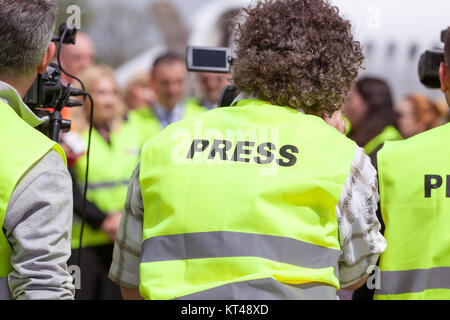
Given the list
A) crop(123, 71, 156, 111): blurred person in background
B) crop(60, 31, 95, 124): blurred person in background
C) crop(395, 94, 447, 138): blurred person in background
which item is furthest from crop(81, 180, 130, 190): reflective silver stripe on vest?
crop(395, 94, 447, 138): blurred person in background

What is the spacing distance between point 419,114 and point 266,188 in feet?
17.5

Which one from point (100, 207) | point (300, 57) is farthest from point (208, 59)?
point (100, 207)

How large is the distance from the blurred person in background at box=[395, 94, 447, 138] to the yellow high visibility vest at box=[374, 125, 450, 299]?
426 cm

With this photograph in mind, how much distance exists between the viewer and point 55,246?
73.9 inches

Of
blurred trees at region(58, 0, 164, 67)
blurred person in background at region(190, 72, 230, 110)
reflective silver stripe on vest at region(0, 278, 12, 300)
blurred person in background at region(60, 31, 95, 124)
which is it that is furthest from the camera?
blurred trees at region(58, 0, 164, 67)

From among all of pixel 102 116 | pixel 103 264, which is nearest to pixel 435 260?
pixel 103 264

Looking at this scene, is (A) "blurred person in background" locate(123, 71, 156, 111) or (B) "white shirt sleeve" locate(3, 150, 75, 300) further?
(A) "blurred person in background" locate(123, 71, 156, 111)

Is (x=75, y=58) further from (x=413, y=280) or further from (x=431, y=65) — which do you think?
(x=413, y=280)

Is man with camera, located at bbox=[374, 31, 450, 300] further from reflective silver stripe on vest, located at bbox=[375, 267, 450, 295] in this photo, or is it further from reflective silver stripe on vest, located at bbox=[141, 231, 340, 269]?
reflective silver stripe on vest, located at bbox=[141, 231, 340, 269]

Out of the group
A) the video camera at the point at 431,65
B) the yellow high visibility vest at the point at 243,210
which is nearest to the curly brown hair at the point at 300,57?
the yellow high visibility vest at the point at 243,210

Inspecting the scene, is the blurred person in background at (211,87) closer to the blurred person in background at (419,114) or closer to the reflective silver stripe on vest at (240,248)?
the blurred person in background at (419,114)

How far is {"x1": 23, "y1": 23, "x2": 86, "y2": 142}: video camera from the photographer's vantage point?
95.9 inches

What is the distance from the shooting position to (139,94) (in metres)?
6.08

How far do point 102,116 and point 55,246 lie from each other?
2.91 metres
